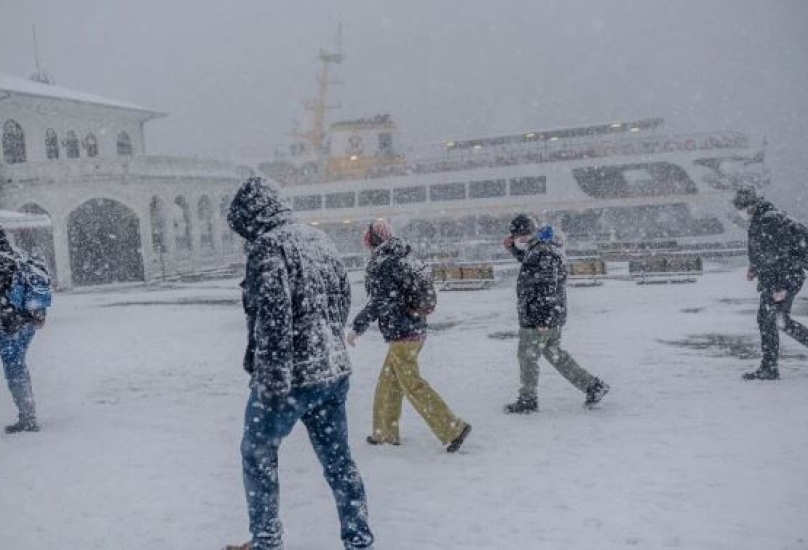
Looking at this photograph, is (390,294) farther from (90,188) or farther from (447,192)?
(447,192)

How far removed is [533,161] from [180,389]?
92.4 ft

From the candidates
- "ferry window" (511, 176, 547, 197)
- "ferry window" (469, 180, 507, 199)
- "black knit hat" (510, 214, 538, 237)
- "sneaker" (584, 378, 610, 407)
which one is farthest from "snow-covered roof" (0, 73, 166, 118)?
"sneaker" (584, 378, 610, 407)

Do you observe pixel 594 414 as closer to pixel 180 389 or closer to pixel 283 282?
pixel 283 282

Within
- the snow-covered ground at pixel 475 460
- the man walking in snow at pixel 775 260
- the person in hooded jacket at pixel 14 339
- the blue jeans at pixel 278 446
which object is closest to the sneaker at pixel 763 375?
the snow-covered ground at pixel 475 460

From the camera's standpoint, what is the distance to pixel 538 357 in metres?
6.13

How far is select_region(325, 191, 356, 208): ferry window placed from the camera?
37.3 m

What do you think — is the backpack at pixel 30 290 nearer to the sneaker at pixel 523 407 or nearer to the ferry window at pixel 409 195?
the sneaker at pixel 523 407

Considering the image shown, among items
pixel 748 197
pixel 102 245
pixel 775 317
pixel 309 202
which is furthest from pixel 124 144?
pixel 775 317

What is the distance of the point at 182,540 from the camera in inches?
153

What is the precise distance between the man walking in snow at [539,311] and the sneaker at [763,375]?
1920 mm

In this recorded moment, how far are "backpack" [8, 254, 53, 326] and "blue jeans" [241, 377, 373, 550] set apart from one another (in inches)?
153

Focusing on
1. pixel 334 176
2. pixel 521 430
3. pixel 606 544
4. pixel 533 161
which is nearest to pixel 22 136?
pixel 334 176

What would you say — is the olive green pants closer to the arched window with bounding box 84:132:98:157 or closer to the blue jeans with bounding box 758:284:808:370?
the blue jeans with bounding box 758:284:808:370

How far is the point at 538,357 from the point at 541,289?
629 millimetres
